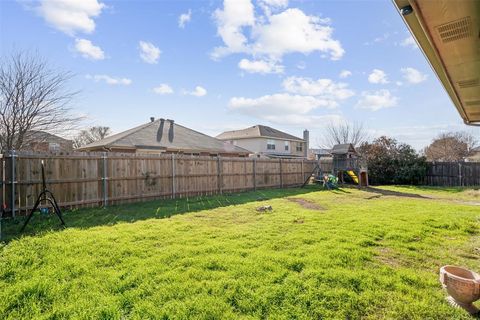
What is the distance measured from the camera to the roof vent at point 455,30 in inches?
81.6

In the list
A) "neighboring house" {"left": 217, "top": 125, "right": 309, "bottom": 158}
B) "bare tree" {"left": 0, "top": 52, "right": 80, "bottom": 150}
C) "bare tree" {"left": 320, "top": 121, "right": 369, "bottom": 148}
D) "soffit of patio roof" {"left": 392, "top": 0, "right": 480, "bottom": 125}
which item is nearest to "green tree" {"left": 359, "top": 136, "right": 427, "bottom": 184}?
"neighboring house" {"left": 217, "top": 125, "right": 309, "bottom": 158}

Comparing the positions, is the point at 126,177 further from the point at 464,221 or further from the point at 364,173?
the point at 364,173

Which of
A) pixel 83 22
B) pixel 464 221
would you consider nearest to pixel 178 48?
pixel 83 22

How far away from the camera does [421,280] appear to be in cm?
319

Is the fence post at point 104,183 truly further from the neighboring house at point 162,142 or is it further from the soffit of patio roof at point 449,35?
the soffit of patio roof at point 449,35

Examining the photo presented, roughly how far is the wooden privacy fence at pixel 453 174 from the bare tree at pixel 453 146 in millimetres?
15558

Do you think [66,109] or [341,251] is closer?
[341,251]

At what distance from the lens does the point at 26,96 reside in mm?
11008

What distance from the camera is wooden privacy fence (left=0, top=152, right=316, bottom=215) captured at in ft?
22.0

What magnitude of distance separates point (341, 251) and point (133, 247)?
11.1 ft

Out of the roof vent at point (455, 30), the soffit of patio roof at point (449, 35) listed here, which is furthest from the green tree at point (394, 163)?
the roof vent at point (455, 30)

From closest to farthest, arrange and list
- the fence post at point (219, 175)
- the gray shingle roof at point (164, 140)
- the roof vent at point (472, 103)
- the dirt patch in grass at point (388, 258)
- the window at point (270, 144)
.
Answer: the dirt patch in grass at point (388, 258) → the roof vent at point (472, 103) → the fence post at point (219, 175) → the gray shingle roof at point (164, 140) → the window at point (270, 144)

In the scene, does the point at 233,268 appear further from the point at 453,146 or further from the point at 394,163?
the point at 453,146

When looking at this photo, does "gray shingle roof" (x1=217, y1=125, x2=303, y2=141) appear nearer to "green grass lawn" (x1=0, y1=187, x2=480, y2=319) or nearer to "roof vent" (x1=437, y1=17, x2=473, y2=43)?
"green grass lawn" (x1=0, y1=187, x2=480, y2=319)
